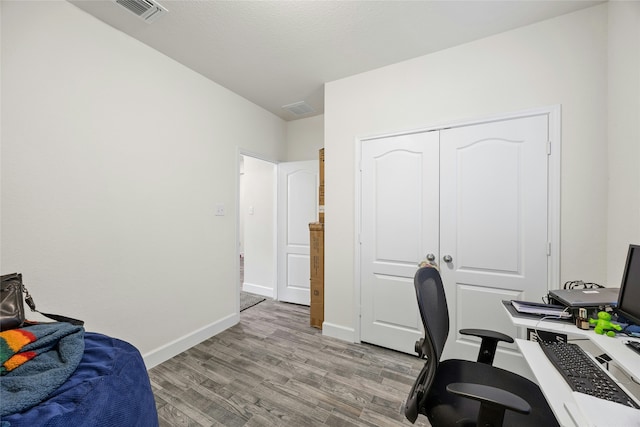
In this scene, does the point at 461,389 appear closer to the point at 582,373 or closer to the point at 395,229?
the point at 582,373

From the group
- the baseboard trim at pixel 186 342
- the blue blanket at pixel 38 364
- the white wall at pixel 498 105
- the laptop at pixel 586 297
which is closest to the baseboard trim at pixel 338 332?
Result: the white wall at pixel 498 105

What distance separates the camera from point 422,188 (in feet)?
7.72

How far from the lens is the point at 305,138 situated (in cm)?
392

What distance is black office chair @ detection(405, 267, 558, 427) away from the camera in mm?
896

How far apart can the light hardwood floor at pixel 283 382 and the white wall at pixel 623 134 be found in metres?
1.71

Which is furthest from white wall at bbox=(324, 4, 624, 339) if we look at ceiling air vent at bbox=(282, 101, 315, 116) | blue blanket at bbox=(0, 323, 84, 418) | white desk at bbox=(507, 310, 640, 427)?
blue blanket at bbox=(0, 323, 84, 418)

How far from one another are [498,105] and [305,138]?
253cm

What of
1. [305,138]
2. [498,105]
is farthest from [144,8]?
[498,105]

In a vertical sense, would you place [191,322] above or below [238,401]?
above

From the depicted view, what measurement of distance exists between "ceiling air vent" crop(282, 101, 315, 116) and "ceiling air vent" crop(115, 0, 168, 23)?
68.9 inches

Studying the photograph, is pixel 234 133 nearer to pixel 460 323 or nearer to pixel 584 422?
pixel 460 323

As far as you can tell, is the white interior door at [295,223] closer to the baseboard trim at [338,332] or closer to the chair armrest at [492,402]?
the baseboard trim at [338,332]

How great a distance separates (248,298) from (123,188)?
2.59 m

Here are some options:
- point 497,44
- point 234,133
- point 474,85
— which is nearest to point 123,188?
point 234,133
